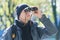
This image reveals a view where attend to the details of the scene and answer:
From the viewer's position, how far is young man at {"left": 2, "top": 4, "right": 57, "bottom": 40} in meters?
1.19

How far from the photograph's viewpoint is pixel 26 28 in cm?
121

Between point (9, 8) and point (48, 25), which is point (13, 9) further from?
point (48, 25)

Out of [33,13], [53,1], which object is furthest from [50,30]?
[53,1]

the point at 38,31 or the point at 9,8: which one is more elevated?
the point at 9,8

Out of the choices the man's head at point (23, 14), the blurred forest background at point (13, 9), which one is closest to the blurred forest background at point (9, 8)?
the blurred forest background at point (13, 9)

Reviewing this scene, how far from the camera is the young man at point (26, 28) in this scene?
1191 mm

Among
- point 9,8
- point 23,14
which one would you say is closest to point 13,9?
point 9,8

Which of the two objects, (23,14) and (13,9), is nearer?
(23,14)

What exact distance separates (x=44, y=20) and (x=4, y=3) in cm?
171

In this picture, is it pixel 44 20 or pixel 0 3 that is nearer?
pixel 44 20

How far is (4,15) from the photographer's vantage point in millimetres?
2877

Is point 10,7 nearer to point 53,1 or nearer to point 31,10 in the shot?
point 53,1

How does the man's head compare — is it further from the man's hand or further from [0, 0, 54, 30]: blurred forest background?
[0, 0, 54, 30]: blurred forest background

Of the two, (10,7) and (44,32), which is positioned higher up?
(10,7)
